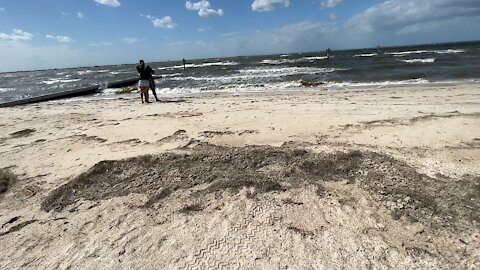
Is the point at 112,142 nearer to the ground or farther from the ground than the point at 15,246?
farther from the ground

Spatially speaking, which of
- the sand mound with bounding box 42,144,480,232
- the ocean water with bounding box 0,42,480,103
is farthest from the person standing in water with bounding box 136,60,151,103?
the sand mound with bounding box 42,144,480,232

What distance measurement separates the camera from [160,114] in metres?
8.71

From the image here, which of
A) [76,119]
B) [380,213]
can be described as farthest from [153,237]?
[76,119]

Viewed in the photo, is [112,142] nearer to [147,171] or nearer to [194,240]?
[147,171]

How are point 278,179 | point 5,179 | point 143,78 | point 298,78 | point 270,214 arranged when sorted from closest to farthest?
1. point 270,214
2. point 278,179
3. point 5,179
4. point 143,78
5. point 298,78

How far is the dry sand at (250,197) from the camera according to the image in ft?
9.52

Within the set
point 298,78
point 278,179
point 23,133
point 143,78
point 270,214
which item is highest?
point 143,78

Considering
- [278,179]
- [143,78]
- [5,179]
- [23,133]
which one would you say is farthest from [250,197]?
[143,78]

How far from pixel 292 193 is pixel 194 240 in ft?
4.25

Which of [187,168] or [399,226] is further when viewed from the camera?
[187,168]

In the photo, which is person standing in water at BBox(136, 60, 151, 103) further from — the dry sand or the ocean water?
the dry sand

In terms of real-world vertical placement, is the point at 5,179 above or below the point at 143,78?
below

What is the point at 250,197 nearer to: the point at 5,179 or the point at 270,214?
the point at 270,214

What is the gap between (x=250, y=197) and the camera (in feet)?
12.4
